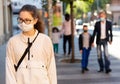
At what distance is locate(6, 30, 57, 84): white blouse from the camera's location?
14.4ft

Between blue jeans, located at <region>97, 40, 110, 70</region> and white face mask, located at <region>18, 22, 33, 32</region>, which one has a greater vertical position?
white face mask, located at <region>18, 22, 33, 32</region>

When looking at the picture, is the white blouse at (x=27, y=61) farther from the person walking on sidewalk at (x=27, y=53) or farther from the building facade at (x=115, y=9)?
the building facade at (x=115, y=9)

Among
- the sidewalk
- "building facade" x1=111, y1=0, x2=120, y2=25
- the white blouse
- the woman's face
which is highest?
the woman's face

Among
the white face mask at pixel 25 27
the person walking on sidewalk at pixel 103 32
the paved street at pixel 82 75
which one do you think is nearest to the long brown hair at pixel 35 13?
the white face mask at pixel 25 27

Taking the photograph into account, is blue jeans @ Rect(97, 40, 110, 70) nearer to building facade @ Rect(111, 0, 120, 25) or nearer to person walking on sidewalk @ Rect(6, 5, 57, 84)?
person walking on sidewalk @ Rect(6, 5, 57, 84)

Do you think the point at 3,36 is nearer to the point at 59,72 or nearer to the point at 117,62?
the point at 117,62

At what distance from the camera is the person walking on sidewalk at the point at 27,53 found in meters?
4.37

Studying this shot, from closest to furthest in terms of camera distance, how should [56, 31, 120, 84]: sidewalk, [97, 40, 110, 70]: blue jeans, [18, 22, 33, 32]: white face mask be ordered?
[18, 22, 33, 32]: white face mask → [56, 31, 120, 84]: sidewalk → [97, 40, 110, 70]: blue jeans

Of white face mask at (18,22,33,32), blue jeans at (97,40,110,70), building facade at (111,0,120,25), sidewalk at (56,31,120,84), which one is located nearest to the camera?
white face mask at (18,22,33,32)

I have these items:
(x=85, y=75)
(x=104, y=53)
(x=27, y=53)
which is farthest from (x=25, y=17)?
(x=104, y=53)

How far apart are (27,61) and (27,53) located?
3.4 inches

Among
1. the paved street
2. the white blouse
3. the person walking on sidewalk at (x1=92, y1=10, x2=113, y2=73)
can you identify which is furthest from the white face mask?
the person walking on sidewalk at (x1=92, y1=10, x2=113, y2=73)

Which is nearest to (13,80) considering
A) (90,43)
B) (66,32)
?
(90,43)

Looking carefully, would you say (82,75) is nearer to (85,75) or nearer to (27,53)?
(85,75)
